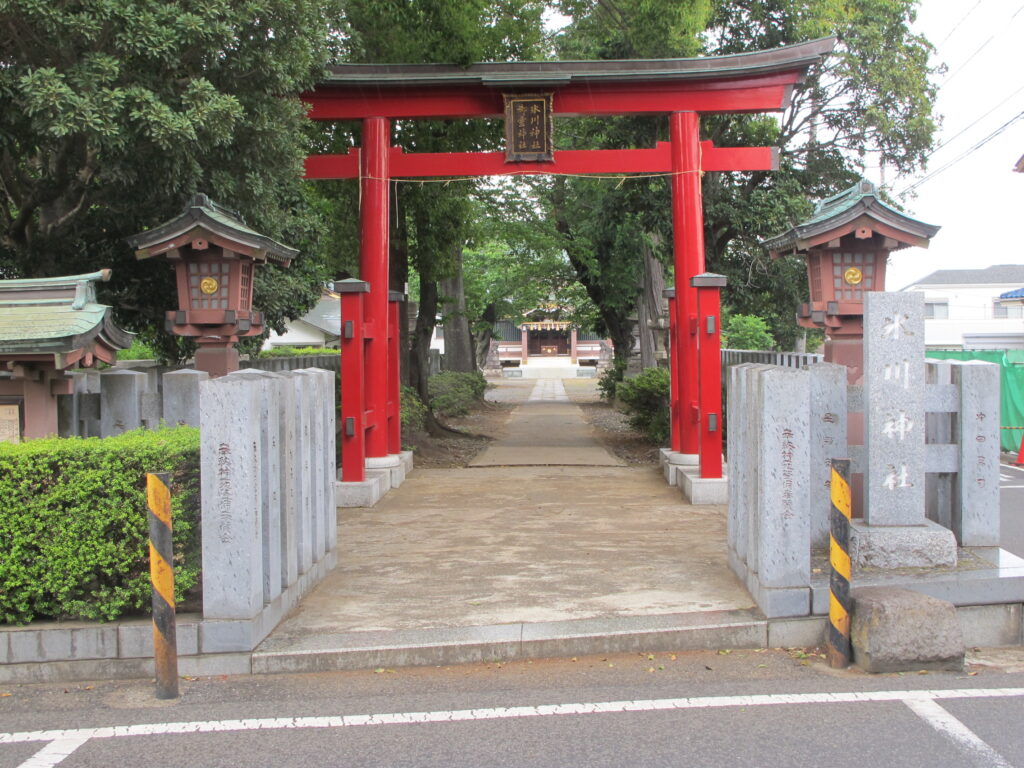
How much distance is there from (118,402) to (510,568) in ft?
10.6

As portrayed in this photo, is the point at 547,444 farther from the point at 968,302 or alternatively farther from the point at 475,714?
the point at 968,302

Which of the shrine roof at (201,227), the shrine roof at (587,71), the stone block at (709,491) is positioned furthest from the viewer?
the shrine roof at (587,71)

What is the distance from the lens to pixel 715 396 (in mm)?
11000

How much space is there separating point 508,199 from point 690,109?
14461 millimetres

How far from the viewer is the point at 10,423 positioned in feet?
22.2

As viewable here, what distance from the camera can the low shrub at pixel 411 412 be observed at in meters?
14.8

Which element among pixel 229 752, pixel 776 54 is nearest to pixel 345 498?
pixel 229 752

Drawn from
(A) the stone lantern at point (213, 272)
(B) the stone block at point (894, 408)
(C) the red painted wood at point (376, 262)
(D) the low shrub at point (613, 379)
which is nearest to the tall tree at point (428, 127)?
(C) the red painted wood at point (376, 262)

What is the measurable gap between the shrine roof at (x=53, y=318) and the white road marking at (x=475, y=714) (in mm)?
2896

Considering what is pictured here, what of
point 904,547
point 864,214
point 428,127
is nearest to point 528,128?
point 428,127

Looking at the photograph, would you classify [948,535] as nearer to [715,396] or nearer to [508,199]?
[715,396]

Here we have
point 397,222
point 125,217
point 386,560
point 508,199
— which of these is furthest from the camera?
point 508,199

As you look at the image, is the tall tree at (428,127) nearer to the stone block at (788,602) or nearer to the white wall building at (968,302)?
the stone block at (788,602)

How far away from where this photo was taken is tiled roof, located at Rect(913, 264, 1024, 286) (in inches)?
2185
